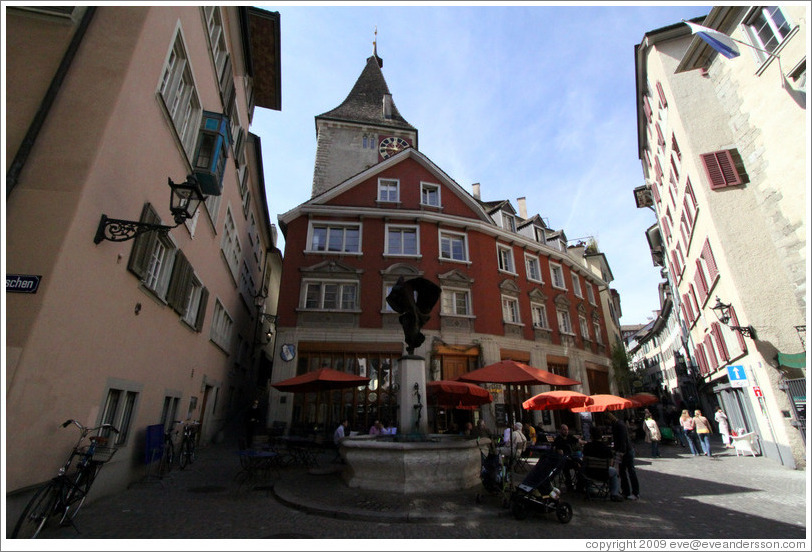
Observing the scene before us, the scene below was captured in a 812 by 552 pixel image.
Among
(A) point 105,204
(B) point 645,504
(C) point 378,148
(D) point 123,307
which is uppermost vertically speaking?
(C) point 378,148

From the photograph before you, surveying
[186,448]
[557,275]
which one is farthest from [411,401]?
[557,275]

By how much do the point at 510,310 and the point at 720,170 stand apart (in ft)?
36.9

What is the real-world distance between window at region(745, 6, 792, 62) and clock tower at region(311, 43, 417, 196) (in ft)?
72.2

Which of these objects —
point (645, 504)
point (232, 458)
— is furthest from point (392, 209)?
point (645, 504)

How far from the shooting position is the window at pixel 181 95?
8693mm

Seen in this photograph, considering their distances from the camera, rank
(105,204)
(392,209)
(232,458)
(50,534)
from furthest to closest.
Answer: (392,209), (232,458), (105,204), (50,534)

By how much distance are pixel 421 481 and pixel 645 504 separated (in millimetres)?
4337

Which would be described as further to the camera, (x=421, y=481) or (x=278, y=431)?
(x=278, y=431)

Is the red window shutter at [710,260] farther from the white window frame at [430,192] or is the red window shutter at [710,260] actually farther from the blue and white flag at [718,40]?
the white window frame at [430,192]

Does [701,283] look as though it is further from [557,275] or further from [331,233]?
[331,233]

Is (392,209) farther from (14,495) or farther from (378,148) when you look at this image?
(14,495)

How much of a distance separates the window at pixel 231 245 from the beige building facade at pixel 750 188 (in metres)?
18.7

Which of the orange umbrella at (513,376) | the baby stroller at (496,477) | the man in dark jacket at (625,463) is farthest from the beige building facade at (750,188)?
the baby stroller at (496,477)

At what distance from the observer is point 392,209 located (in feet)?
69.8
